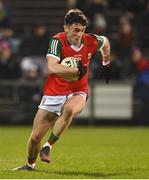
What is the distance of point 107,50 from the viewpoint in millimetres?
11227

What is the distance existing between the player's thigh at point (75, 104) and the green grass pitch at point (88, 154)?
2.81ft

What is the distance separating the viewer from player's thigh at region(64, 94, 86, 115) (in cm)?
1052

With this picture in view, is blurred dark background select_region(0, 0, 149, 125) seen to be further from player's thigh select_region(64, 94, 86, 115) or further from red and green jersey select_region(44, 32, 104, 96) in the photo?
player's thigh select_region(64, 94, 86, 115)

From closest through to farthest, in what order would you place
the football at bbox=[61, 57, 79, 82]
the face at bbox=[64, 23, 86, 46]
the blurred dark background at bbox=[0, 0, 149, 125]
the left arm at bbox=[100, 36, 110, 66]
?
1. the face at bbox=[64, 23, 86, 46]
2. the football at bbox=[61, 57, 79, 82]
3. the left arm at bbox=[100, 36, 110, 66]
4. the blurred dark background at bbox=[0, 0, 149, 125]

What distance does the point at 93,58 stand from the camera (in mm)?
22359

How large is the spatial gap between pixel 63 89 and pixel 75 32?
2.64ft

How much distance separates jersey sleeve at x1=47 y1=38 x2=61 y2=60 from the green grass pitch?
158cm

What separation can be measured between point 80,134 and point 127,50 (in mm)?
5221

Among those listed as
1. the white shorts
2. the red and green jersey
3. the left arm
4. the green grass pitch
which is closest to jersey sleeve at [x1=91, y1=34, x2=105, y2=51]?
the left arm

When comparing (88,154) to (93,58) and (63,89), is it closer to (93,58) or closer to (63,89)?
(63,89)

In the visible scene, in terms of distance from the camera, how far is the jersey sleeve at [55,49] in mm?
10430

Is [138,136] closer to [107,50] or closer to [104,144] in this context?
[104,144]

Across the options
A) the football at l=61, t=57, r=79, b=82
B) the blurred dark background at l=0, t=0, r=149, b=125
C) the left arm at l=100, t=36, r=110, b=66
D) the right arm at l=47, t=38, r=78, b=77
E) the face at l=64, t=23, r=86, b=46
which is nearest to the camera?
the right arm at l=47, t=38, r=78, b=77

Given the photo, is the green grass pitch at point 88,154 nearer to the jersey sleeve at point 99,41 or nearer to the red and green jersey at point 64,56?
the red and green jersey at point 64,56
